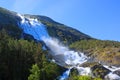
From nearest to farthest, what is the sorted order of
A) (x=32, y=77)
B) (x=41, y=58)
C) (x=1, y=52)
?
(x=32, y=77) < (x=1, y=52) < (x=41, y=58)

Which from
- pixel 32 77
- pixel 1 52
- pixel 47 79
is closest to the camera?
pixel 32 77

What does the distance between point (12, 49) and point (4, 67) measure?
1491 cm

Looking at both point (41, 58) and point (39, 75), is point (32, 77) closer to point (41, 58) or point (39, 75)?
point (39, 75)

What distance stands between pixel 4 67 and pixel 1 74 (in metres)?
2.70

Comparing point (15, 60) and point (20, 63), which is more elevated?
point (15, 60)

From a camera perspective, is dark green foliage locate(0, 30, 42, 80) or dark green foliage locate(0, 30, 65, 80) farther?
dark green foliage locate(0, 30, 42, 80)

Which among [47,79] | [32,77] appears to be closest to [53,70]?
[47,79]

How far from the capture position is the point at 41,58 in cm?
14275

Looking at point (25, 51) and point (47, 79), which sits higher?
point (25, 51)

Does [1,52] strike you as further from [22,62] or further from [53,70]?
[53,70]

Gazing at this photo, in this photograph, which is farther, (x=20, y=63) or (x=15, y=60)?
(x=20, y=63)

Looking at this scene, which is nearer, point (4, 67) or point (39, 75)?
point (39, 75)

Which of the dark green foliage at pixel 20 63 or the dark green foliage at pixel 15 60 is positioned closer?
the dark green foliage at pixel 20 63

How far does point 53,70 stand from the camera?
12862 cm
